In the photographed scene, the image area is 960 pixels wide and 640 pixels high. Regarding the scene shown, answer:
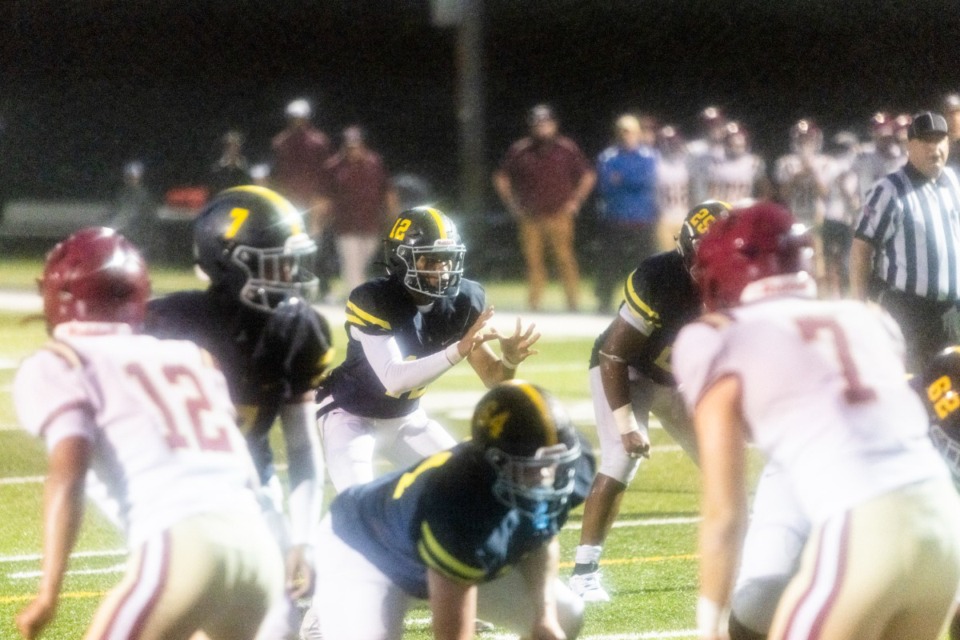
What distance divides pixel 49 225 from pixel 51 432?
20789 millimetres

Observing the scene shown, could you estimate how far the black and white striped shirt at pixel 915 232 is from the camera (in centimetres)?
738

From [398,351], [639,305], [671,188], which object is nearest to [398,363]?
[398,351]

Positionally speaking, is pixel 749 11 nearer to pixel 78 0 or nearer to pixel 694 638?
pixel 78 0

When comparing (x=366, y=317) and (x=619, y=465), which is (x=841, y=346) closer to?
(x=366, y=317)

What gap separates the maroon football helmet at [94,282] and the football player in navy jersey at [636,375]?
2459 mm

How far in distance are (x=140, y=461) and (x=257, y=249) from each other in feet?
2.83

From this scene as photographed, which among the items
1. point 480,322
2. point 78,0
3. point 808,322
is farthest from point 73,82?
point 808,322

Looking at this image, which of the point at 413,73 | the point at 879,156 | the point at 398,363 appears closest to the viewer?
the point at 398,363

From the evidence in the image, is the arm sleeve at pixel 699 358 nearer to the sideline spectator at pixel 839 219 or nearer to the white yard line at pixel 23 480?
the white yard line at pixel 23 480

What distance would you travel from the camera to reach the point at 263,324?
4.34m

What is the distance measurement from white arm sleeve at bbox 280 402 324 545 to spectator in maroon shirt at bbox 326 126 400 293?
11429 millimetres

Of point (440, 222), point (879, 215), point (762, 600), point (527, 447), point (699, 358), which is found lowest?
point (762, 600)

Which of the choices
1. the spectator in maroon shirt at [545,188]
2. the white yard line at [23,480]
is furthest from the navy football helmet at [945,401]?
the spectator in maroon shirt at [545,188]

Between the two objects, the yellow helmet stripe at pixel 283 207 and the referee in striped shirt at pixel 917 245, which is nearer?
the yellow helmet stripe at pixel 283 207
